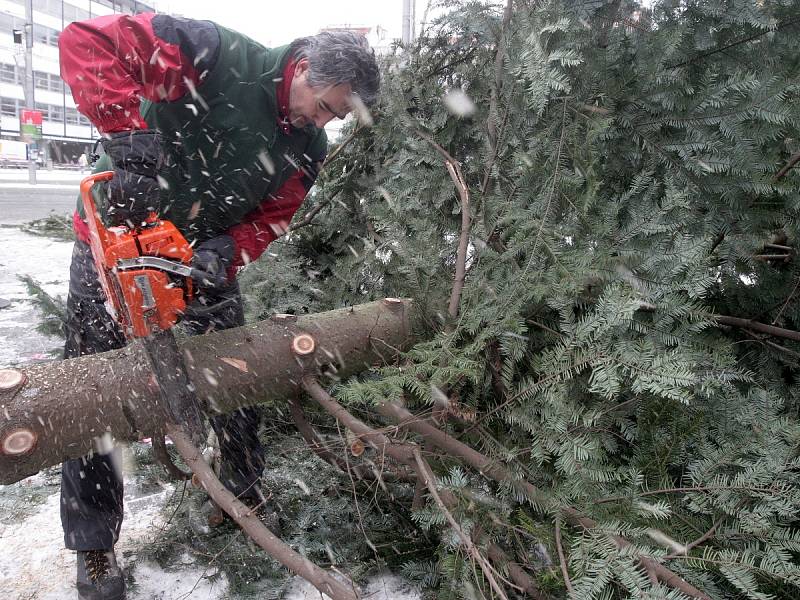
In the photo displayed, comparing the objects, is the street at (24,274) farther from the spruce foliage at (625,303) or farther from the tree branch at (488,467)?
the spruce foliage at (625,303)

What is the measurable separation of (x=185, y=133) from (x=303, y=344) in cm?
91

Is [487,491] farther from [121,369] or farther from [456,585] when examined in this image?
[121,369]

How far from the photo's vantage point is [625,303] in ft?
4.75

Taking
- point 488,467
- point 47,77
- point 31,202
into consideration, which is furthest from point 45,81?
point 488,467

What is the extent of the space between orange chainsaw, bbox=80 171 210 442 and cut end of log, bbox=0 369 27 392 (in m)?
0.30

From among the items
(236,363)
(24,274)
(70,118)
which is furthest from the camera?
(70,118)

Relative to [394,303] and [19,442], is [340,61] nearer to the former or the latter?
[394,303]

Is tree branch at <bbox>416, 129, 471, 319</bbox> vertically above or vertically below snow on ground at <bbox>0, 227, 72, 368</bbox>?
above

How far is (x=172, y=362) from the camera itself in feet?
5.48

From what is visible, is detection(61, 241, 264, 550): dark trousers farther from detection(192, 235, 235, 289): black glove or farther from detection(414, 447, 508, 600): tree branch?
detection(414, 447, 508, 600): tree branch

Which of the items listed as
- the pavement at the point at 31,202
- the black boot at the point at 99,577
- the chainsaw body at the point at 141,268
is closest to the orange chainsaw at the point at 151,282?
the chainsaw body at the point at 141,268

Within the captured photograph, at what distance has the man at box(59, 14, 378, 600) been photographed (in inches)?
65.2

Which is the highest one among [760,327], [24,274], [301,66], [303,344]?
[301,66]

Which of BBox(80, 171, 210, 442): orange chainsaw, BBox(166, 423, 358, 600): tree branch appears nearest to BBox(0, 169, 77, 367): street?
BBox(80, 171, 210, 442): orange chainsaw
